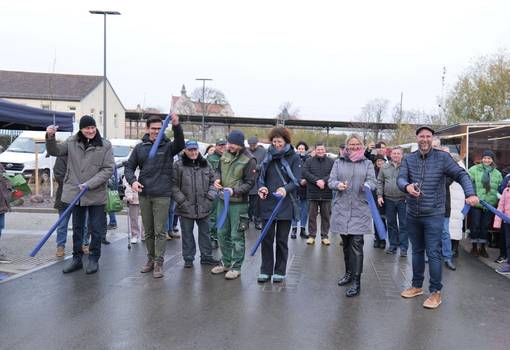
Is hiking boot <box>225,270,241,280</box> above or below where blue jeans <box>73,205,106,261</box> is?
below

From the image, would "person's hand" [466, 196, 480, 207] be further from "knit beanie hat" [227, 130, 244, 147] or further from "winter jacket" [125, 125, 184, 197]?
"winter jacket" [125, 125, 184, 197]

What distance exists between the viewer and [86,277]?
6289mm

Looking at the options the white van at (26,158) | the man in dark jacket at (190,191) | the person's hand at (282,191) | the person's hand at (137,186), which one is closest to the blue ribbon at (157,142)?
the person's hand at (137,186)

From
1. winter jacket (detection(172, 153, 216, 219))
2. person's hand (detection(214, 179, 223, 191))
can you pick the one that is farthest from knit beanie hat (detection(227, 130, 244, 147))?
winter jacket (detection(172, 153, 216, 219))

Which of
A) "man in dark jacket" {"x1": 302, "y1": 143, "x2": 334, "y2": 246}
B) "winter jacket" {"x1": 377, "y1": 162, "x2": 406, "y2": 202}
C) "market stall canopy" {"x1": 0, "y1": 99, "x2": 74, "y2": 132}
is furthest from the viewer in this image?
"man in dark jacket" {"x1": 302, "y1": 143, "x2": 334, "y2": 246}

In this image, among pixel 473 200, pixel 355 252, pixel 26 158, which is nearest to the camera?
pixel 473 200

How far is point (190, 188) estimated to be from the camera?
6754mm

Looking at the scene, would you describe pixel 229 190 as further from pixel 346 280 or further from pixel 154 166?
pixel 346 280

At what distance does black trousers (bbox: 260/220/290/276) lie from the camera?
6.07 meters

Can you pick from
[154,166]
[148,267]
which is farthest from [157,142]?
[148,267]

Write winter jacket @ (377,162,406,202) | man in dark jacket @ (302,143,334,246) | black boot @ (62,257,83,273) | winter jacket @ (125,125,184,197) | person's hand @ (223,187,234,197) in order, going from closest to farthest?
1. person's hand @ (223,187,234,197)
2. winter jacket @ (125,125,184,197)
3. black boot @ (62,257,83,273)
4. winter jacket @ (377,162,406,202)
5. man in dark jacket @ (302,143,334,246)

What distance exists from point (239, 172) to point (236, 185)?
0.58 ft

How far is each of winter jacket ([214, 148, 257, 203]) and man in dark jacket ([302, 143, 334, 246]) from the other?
2.85m

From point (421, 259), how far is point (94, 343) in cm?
368
